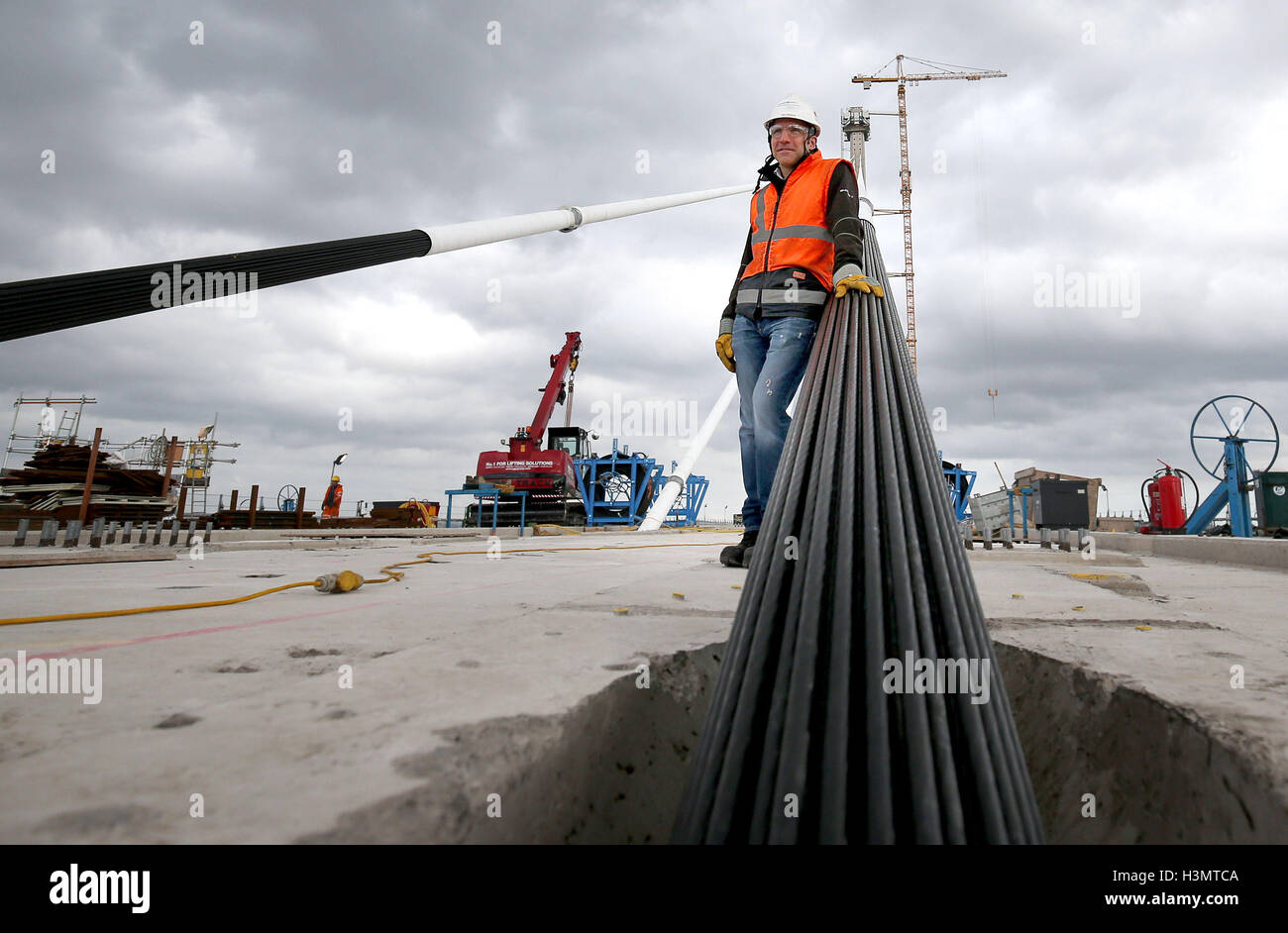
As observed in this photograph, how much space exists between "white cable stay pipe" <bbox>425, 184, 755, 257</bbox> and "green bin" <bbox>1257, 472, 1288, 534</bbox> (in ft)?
31.2

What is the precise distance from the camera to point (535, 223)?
4.04 meters

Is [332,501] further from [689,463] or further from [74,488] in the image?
[689,463]

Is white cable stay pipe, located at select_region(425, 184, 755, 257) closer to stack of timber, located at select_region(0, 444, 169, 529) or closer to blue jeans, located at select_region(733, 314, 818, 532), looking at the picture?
blue jeans, located at select_region(733, 314, 818, 532)

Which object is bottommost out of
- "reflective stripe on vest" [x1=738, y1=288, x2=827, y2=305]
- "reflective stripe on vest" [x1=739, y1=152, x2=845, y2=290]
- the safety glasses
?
"reflective stripe on vest" [x1=738, y1=288, x2=827, y2=305]

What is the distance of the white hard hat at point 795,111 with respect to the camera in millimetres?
2549

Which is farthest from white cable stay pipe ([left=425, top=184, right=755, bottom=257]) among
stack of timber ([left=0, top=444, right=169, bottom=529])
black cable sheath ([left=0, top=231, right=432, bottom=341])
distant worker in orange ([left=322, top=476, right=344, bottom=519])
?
distant worker in orange ([left=322, top=476, right=344, bottom=519])

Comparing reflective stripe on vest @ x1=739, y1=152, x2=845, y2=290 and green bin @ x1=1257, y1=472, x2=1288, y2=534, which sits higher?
reflective stripe on vest @ x1=739, y1=152, x2=845, y2=290

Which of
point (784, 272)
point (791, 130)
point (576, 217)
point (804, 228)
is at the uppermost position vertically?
point (576, 217)

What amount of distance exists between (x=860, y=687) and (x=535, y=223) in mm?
3850

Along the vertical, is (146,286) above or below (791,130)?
below

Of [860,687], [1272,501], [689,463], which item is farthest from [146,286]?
[1272,501]

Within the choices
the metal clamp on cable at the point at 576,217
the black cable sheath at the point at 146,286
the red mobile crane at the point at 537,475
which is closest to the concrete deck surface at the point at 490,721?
the black cable sheath at the point at 146,286

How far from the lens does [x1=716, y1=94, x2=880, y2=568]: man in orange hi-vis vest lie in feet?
7.88

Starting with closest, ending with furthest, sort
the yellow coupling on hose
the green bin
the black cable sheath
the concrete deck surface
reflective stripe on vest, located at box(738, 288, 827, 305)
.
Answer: the concrete deck surface, the black cable sheath, the yellow coupling on hose, reflective stripe on vest, located at box(738, 288, 827, 305), the green bin
